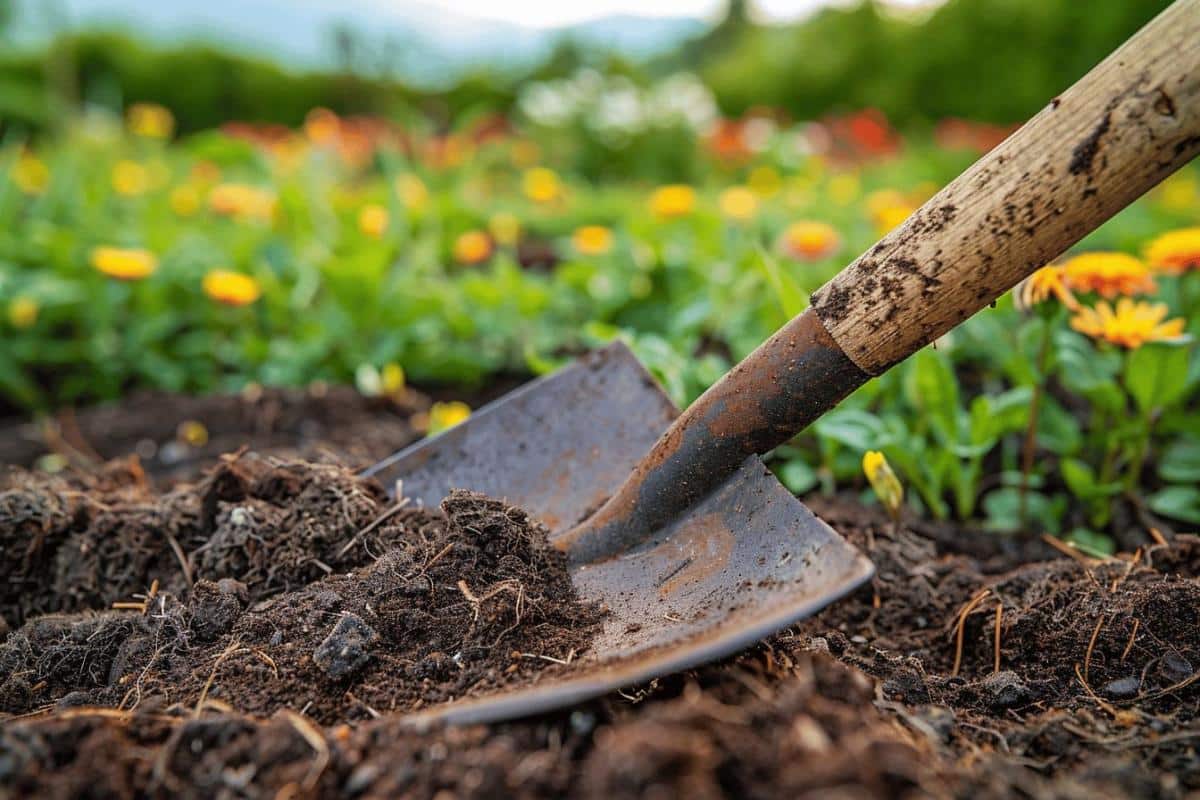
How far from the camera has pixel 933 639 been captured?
171 centimetres

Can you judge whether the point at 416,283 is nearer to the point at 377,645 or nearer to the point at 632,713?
the point at 377,645

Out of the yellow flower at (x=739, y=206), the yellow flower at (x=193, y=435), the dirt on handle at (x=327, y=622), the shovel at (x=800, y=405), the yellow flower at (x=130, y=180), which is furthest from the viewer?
the yellow flower at (x=130, y=180)

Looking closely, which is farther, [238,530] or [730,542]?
[238,530]

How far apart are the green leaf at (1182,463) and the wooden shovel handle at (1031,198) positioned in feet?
3.85

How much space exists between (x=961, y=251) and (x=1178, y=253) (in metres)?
1.24

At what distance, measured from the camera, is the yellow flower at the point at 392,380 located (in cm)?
307

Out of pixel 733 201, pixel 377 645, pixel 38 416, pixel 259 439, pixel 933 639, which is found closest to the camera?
pixel 377 645

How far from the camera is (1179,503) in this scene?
2.08 m

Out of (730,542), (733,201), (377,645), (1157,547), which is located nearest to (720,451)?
(730,542)

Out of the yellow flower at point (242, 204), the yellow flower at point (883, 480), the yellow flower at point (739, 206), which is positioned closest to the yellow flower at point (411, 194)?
the yellow flower at point (242, 204)

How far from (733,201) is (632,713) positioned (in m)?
3.37

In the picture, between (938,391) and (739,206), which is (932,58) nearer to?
(739,206)

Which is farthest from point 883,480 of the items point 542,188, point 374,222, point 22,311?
point 542,188

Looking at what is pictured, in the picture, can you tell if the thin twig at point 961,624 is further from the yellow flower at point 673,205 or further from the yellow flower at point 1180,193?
the yellow flower at point 1180,193
